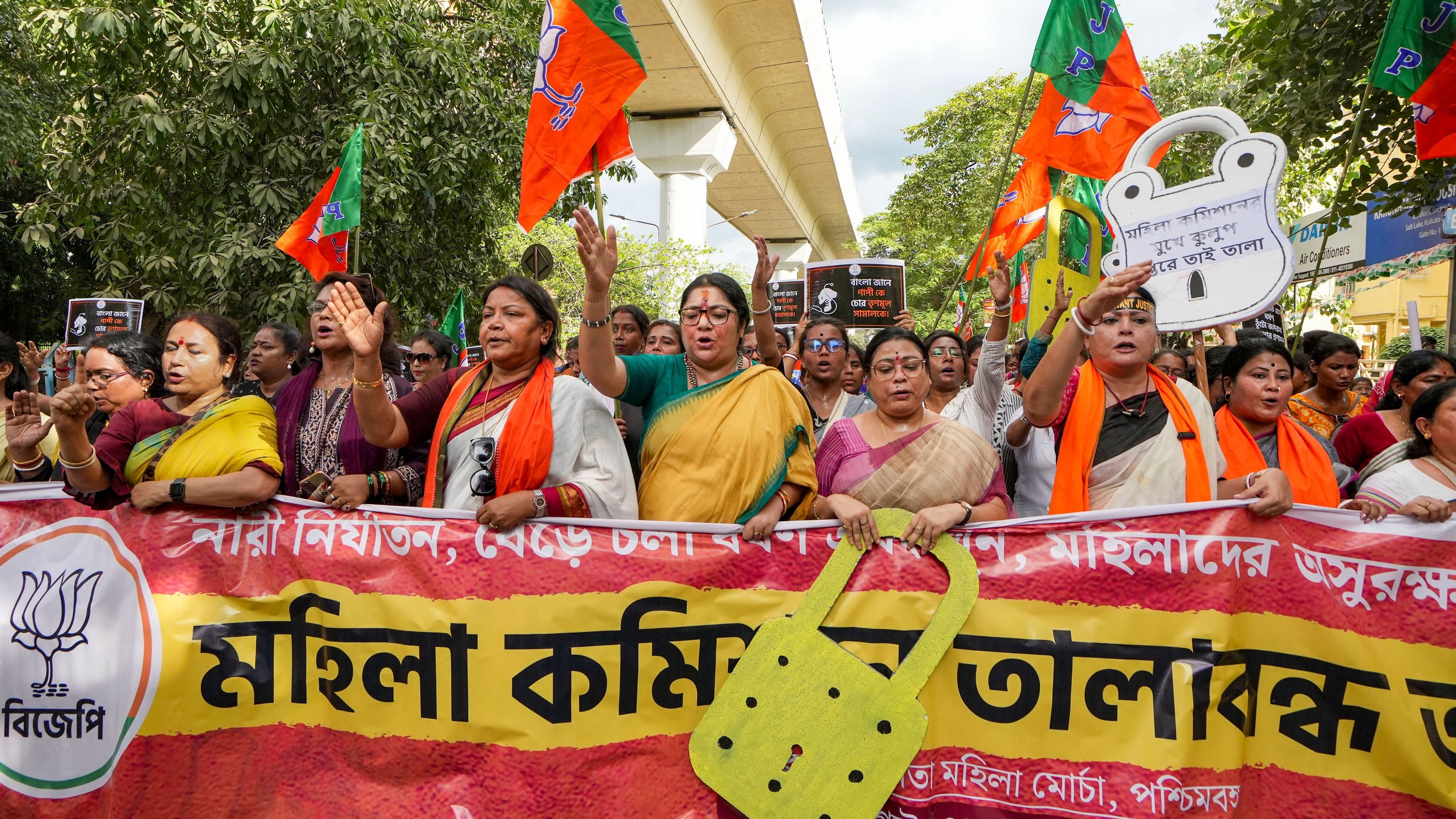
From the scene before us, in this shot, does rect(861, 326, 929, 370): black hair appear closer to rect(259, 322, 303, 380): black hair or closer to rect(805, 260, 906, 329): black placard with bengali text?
rect(259, 322, 303, 380): black hair

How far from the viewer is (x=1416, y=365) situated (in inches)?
159

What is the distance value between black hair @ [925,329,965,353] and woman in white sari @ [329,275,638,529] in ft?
6.91

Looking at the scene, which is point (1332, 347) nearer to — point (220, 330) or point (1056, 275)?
point (1056, 275)

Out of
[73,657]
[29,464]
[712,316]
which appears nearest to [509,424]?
[712,316]

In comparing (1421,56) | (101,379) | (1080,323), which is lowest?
(101,379)

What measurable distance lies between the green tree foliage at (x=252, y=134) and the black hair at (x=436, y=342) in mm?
2796

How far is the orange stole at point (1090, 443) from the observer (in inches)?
99.3

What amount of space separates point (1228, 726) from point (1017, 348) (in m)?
3.01

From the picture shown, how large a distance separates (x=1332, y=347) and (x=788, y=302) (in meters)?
4.58

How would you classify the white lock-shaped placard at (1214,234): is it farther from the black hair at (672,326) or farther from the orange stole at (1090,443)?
the black hair at (672,326)

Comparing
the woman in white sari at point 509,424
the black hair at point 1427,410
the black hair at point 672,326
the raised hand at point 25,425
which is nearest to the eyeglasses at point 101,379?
the raised hand at point 25,425

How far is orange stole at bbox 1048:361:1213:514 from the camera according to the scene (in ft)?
8.27

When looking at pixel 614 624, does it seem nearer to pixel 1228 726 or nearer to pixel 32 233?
pixel 1228 726

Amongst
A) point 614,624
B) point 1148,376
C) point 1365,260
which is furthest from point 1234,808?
point 1365,260
